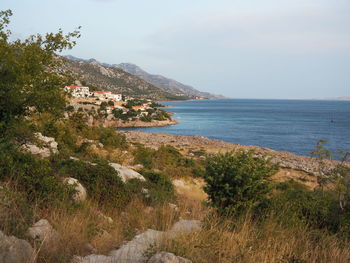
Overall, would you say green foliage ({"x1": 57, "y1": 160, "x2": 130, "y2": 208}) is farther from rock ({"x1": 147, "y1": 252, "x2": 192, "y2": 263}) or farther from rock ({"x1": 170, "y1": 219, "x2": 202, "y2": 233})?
rock ({"x1": 147, "y1": 252, "x2": 192, "y2": 263})

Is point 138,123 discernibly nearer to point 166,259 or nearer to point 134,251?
point 134,251

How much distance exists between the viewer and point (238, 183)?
20.6 ft

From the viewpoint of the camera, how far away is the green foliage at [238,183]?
614 cm

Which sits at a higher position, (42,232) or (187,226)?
(42,232)

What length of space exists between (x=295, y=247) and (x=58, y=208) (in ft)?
14.9

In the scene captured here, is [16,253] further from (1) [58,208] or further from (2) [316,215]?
(2) [316,215]

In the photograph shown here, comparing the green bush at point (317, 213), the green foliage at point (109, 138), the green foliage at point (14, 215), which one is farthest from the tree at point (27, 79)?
the green foliage at point (109, 138)

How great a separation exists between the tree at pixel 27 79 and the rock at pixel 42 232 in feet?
12.0

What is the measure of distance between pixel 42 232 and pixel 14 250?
29.5 inches

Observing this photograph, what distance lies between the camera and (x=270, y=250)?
162 inches

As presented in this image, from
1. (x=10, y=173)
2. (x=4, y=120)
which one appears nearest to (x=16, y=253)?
(x=10, y=173)

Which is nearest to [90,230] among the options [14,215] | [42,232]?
[42,232]

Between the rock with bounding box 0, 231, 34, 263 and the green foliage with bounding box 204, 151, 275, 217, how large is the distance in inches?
157

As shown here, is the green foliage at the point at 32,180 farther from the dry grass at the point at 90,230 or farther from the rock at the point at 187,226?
the rock at the point at 187,226
